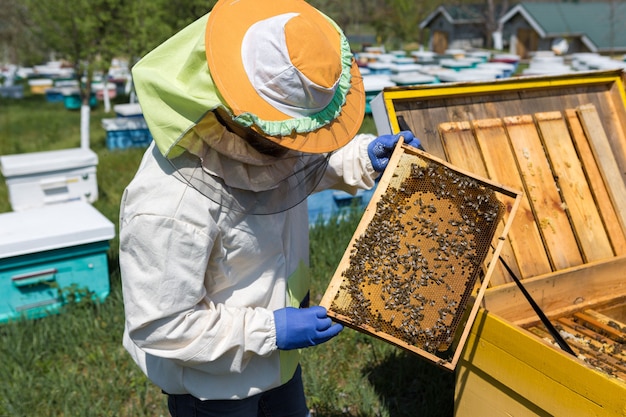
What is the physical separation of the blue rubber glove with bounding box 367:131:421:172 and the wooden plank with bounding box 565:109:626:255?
3.71ft

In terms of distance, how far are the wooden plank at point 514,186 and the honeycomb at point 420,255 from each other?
1.88 ft

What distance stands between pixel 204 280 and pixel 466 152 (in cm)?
141

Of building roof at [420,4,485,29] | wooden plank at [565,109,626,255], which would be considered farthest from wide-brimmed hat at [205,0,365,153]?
building roof at [420,4,485,29]

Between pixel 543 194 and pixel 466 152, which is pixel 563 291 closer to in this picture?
pixel 543 194

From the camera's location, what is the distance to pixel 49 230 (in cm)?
390

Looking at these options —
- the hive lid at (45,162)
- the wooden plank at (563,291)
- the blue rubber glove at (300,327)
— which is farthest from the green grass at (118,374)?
the hive lid at (45,162)

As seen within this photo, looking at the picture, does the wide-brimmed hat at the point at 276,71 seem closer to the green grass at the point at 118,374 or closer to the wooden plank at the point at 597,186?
the wooden plank at the point at 597,186

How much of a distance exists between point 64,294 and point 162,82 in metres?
2.90

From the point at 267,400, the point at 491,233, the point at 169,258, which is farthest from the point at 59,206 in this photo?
the point at 491,233

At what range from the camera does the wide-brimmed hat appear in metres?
1.54

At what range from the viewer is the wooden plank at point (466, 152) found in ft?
8.36

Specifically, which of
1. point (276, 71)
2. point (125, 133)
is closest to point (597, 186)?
point (276, 71)

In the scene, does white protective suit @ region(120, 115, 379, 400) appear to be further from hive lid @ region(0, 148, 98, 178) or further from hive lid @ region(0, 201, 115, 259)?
hive lid @ region(0, 148, 98, 178)

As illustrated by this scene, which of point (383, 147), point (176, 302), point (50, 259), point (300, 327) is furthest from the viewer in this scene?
point (50, 259)
